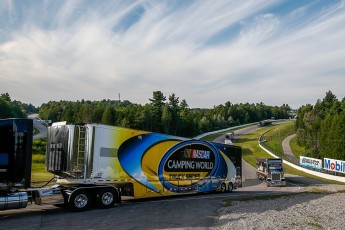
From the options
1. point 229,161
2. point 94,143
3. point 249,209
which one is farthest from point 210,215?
point 229,161

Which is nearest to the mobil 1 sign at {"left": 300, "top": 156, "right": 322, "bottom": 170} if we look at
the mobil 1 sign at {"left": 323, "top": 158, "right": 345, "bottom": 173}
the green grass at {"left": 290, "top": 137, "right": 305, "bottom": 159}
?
the mobil 1 sign at {"left": 323, "top": 158, "right": 345, "bottom": 173}

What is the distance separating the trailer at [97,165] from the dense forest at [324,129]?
157 ft

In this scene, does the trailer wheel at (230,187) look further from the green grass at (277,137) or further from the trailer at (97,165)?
the green grass at (277,137)

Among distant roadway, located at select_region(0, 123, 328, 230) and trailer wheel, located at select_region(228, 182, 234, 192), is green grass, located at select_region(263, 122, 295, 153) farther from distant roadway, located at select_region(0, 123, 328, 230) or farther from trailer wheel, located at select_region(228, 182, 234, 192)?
distant roadway, located at select_region(0, 123, 328, 230)

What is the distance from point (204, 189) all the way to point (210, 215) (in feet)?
32.1

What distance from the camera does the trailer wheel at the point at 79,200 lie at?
1584cm

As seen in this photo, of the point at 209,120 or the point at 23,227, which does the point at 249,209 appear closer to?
the point at 23,227

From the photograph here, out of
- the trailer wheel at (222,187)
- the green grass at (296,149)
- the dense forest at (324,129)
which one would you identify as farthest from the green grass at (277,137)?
the trailer wheel at (222,187)

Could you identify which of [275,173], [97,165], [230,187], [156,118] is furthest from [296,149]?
[97,165]

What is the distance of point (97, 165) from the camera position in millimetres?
17141

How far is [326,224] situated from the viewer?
1431cm

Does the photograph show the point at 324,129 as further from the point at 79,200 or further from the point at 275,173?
the point at 79,200

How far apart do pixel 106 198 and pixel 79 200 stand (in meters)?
1.55

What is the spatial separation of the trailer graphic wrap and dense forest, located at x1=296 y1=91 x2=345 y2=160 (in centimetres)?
4426
